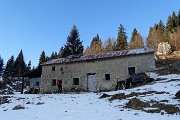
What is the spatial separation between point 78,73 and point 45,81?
6711mm

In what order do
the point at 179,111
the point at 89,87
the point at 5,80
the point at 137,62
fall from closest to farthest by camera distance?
the point at 179,111 < the point at 137,62 < the point at 89,87 < the point at 5,80

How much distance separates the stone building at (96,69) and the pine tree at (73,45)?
23.6 meters

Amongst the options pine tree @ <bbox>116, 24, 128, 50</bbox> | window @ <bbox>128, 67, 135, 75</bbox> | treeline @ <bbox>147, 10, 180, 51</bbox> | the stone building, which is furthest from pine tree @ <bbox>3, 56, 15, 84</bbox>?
window @ <bbox>128, 67, 135, 75</bbox>

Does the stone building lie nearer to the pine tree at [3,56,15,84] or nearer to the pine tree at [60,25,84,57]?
the pine tree at [60,25,84,57]

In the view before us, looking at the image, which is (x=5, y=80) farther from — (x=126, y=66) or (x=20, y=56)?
(x=126, y=66)

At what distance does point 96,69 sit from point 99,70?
20.6 inches

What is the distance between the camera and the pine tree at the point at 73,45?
61.1 metres

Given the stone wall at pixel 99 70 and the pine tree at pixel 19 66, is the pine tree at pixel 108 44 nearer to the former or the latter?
the pine tree at pixel 19 66

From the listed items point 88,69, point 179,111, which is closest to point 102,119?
point 179,111

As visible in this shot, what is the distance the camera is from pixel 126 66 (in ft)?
101

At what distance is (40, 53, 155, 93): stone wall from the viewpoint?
30031 mm

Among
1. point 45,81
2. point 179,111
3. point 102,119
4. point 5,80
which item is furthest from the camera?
point 5,80

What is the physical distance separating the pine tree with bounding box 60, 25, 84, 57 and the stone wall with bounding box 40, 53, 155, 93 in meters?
24.1

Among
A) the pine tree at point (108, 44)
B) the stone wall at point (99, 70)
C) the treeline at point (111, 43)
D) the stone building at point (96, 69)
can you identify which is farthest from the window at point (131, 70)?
the pine tree at point (108, 44)
